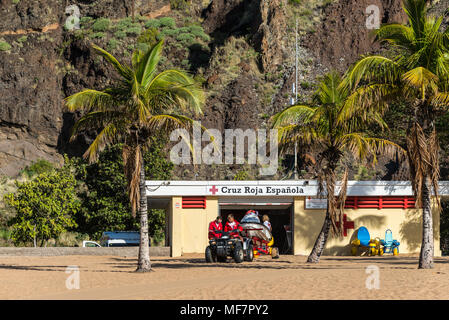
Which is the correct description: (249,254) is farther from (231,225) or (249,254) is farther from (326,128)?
(326,128)

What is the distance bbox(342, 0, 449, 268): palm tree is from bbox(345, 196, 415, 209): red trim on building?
11865 mm

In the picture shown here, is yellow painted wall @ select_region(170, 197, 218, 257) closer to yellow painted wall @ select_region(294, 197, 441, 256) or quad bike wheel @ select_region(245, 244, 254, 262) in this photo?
yellow painted wall @ select_region(294, 197, 441, 256)

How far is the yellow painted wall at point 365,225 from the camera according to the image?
32.8m

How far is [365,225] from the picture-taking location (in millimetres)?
32906

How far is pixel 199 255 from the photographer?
3186cm

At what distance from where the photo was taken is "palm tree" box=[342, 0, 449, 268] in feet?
66.3

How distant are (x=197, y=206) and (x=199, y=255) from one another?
251 cm

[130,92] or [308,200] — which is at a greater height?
[130,92]

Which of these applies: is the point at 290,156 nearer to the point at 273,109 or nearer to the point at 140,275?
the point at 273,109

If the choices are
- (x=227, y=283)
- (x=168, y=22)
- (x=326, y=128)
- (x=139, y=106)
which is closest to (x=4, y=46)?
(x=168, y=22)

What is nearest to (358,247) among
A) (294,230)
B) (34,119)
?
(294,230)

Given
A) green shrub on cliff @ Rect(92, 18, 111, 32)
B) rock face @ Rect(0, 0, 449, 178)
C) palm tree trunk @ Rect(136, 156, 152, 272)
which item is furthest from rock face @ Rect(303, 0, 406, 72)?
palm tree trunk @ Rect(136, 156, 152, 272)

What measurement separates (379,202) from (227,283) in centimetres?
1757

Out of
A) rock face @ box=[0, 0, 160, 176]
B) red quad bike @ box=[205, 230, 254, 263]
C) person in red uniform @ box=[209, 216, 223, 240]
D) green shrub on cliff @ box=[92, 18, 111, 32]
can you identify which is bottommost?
red quad bike @ box=[205, 230, 254, 263]
